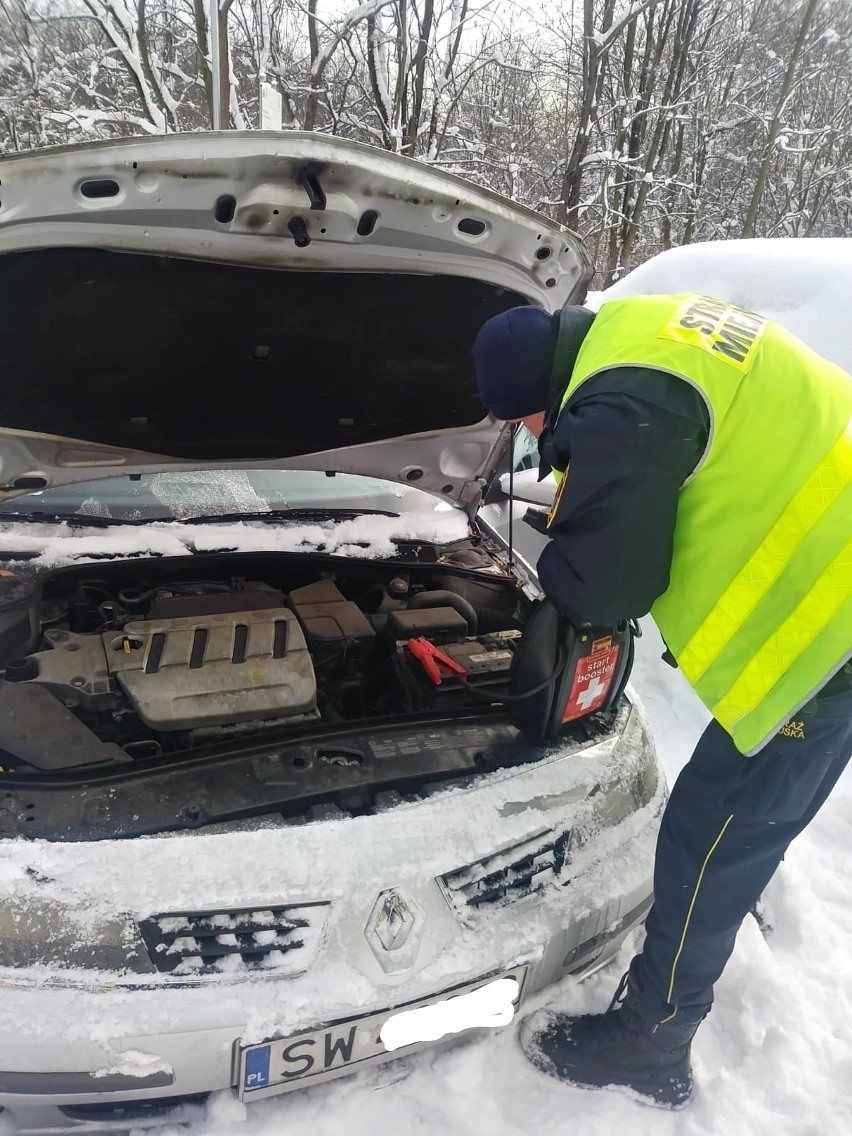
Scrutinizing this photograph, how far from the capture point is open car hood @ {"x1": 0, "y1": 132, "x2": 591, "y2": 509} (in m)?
1.53

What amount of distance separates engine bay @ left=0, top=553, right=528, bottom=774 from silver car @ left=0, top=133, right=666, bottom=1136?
0.03 ft

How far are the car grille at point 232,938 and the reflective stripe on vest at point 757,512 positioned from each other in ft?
2.91

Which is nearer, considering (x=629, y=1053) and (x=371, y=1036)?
(x=371, y=1036)

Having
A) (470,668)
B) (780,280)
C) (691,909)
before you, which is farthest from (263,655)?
(780,280)

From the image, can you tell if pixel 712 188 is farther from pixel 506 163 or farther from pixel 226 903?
pixel 226 903

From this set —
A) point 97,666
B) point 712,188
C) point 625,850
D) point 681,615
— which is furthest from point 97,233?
point 712,188

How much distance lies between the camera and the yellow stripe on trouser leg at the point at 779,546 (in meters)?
1.32

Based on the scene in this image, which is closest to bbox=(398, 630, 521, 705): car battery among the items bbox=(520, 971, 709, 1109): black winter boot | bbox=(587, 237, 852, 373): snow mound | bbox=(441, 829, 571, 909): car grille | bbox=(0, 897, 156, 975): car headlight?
bbox=(441, 829, 571, 909): car grille

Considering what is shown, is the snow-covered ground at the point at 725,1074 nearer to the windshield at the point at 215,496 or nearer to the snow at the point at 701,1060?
the snow at the point at 701,1060

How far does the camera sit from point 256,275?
6.11 feet

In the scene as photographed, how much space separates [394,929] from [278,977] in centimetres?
22

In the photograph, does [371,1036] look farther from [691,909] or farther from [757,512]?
[757,512]

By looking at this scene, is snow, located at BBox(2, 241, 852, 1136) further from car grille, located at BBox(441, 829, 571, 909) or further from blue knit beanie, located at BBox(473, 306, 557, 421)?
blue knit beanie, located at BBox(473, 306, 557, 421)

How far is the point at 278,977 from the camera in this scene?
1.26 metres
